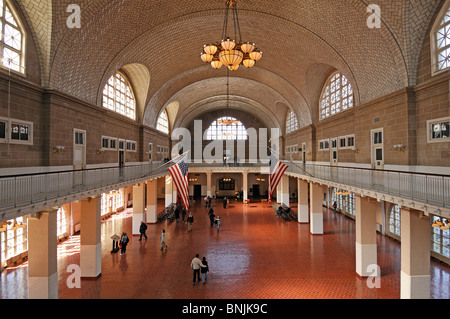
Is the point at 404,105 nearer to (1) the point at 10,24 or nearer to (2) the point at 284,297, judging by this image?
(2) the point at 284,297

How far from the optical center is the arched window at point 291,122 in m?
28.6

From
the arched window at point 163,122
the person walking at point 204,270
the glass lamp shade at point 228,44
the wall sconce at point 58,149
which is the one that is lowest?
the person walking at point 204,270

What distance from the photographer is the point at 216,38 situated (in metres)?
18.2

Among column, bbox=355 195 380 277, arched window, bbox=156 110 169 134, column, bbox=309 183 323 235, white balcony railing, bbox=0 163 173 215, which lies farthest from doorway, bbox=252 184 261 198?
white balcony railing, bbox=0 163 173 215

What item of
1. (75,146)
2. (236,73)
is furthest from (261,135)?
(75,146)

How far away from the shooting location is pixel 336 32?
43.6 feet

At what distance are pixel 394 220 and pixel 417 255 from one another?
8.66 meters

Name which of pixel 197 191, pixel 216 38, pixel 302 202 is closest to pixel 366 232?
pixel 302 202

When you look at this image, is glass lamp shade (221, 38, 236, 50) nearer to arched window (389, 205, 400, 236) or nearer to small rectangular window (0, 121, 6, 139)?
small rectangular window (0, 121, 6, 139)

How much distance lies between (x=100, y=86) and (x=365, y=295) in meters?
15.3

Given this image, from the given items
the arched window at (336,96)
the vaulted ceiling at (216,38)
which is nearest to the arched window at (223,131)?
the vaulted ceiling at (216,38)

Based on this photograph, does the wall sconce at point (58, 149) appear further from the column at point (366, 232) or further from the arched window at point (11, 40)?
the column at point (366, 232)

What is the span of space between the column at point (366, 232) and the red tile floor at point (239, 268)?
775mm

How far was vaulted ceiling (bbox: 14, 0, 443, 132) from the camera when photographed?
33.6 ft
